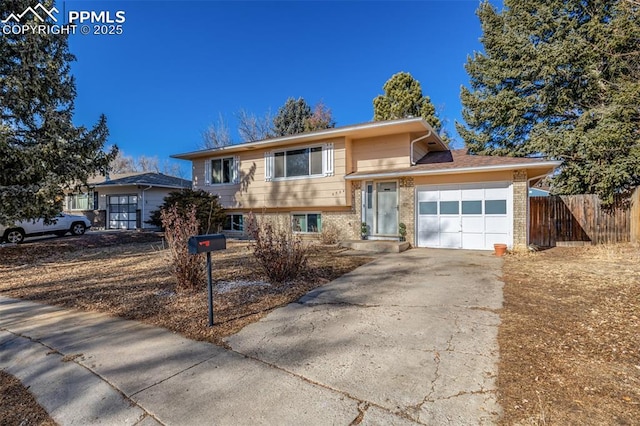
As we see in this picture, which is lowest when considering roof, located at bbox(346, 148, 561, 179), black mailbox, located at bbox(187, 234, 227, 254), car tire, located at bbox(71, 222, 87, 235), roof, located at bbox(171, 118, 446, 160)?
car tire, located at bbox(71, 222, 87, 235)

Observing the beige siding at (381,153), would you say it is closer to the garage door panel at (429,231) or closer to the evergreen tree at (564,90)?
the garage door panel at (429,231)

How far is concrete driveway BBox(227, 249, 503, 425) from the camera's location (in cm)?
228

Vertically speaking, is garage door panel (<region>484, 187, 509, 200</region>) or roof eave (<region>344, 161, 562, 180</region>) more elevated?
roof eave (<region>344, 161, 562, 180</region>)

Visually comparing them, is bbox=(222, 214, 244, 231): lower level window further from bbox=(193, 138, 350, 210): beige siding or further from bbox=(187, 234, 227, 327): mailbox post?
bbox=(187, 234, 227, 327): mailbox post

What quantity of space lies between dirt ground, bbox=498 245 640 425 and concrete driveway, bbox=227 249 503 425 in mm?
195

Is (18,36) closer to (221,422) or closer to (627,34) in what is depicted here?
(221,422)

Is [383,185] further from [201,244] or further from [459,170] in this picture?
[201,244]

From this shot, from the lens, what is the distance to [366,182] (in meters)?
11.4

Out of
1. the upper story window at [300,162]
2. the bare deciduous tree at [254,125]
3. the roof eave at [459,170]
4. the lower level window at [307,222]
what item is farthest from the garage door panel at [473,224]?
the bare deciduous tree at [254,125]

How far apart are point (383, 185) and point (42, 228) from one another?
584 inches

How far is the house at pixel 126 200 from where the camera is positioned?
19.4 m

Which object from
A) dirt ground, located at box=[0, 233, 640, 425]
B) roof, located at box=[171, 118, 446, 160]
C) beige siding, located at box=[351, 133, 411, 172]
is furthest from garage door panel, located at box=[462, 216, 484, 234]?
roof, located at box=[171, 118, 446, 160]

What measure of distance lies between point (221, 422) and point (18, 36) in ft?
42.7

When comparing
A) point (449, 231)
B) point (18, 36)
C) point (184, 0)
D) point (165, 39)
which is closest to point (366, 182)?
point (449, 231)
